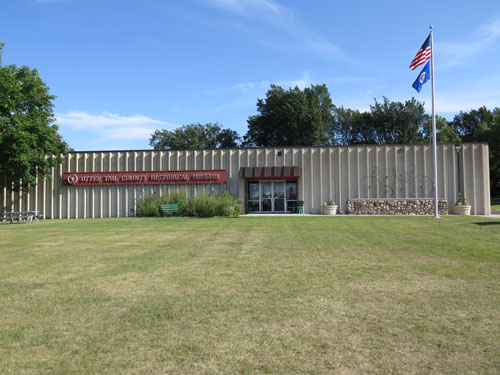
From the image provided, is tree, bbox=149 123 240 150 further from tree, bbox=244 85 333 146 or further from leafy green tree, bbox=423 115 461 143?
leafy green tree, bbox=423 115 461 143

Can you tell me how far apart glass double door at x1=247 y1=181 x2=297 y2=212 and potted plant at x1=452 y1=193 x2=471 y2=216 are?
10329mm

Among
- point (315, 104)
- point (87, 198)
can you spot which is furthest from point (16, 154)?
point (315, 104)

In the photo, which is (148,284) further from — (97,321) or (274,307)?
(274,307)

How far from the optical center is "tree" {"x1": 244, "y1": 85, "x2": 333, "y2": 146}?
52219 mm

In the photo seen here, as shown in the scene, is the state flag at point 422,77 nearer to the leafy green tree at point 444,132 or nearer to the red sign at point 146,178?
the red sign at point 146,178

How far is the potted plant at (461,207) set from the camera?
23391 mm

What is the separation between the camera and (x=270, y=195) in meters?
27.1

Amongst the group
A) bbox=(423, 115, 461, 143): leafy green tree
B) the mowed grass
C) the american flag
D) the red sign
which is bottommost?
the mowed grass

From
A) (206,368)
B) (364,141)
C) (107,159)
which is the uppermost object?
(364,141)

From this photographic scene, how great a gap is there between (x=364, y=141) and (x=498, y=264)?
54272 mm

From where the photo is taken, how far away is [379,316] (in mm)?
4285

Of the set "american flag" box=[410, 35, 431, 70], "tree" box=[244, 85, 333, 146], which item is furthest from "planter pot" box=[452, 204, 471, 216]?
"tree" box=[244, 85, 333, 146]

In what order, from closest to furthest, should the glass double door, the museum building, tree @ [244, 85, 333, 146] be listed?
1. the museum building
2. the glass double door
3. tree @ [244, 85, 333, 146]

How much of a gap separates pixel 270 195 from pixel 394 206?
8363 millimetres
